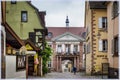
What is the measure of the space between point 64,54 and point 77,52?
3.73ft

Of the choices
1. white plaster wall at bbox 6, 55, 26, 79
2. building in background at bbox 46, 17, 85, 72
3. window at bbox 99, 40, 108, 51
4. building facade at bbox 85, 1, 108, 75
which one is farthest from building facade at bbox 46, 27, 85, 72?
white plaster wall at bbox 6, 55, 26, 79

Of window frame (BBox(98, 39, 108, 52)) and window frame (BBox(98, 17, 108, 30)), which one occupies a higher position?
window frame (BBox(98, 17, 108, 30))

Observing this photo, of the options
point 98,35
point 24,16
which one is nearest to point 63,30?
point 24,16

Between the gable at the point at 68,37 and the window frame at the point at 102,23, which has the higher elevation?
the window frame at the point at 102,23

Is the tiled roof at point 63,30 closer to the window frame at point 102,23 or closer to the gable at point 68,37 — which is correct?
the gable at point 68,37

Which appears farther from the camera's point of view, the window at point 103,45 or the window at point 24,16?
the window at point 24,16

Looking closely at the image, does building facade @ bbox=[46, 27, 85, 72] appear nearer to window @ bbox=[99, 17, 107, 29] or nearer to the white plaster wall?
window @ bbox=[99, 17, 107, 29]

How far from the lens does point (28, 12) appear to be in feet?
59.3

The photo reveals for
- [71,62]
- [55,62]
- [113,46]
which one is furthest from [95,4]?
[71,62]

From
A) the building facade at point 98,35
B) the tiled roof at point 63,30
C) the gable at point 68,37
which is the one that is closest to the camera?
the building facade at point 98,35

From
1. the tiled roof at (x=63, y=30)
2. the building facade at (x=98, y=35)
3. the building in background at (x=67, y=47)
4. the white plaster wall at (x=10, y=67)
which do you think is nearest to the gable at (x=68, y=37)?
the building in background at (x=67, y=47)

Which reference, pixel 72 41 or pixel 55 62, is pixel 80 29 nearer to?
pixel 72 41

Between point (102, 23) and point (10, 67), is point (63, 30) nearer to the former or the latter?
point (102, 23)

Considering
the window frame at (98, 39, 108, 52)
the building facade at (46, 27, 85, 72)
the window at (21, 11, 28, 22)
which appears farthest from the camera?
the building facade at (46, 27, 85, 72)
